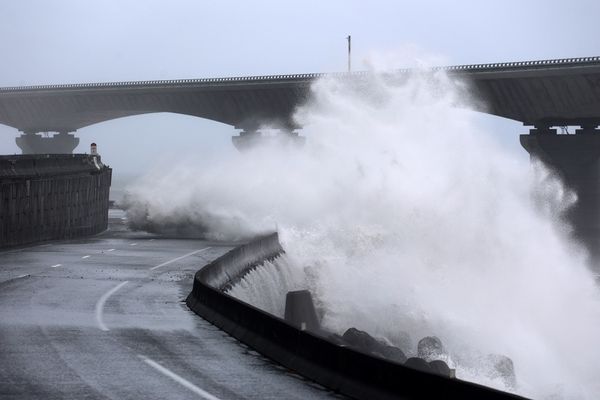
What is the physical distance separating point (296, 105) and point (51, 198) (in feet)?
216

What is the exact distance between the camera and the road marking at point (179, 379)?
1404cm

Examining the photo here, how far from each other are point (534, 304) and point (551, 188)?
225ft

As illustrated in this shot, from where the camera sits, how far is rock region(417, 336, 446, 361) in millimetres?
24344

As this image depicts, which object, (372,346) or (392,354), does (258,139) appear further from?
(392,354)

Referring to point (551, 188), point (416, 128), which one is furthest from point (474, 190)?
point (551, 188)

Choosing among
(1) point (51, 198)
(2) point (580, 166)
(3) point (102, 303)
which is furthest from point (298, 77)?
(3) point (102, 303)

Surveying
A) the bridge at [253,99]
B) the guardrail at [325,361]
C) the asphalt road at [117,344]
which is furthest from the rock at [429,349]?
Answer: the bridge at [253,99]

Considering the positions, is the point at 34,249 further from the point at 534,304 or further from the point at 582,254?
the point at 582,254

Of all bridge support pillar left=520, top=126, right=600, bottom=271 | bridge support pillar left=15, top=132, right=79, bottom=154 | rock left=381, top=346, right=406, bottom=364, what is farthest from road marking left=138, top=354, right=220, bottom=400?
bridge support pillar left=15, top=132, right=79, bottom=154

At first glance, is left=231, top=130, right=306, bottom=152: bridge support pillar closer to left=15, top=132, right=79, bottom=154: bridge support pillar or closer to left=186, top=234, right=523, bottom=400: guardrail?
left=15, top=132, right=79, bottom=154: bridge support pillar

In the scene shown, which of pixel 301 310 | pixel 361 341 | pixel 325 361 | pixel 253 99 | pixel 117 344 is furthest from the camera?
pixel 253 99

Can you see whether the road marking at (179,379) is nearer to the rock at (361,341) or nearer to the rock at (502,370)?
the rock at (361,341)

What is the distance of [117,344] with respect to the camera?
18.6m

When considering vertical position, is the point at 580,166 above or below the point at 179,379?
above
